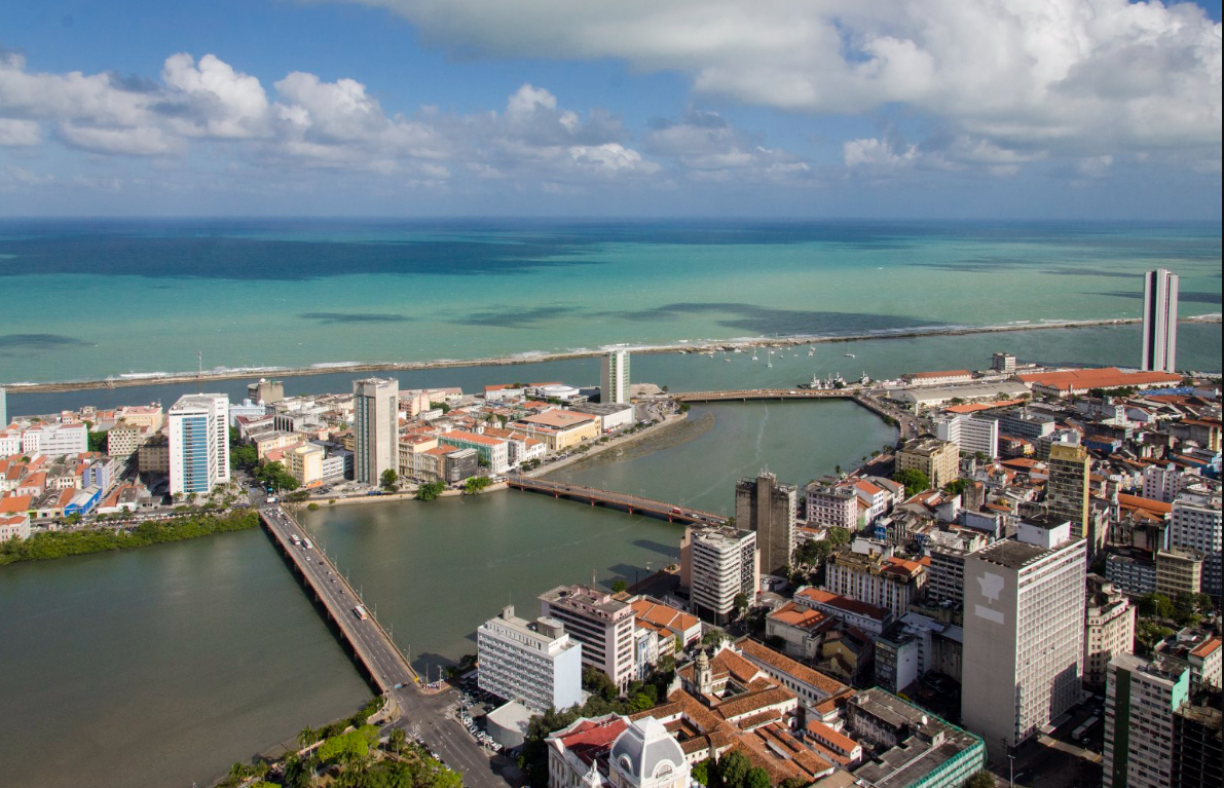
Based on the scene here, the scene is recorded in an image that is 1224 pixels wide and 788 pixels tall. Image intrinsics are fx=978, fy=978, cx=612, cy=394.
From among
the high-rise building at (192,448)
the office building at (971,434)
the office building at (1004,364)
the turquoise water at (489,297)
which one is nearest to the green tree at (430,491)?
the high-rise building at (192,448)

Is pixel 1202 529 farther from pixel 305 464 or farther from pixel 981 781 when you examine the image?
pixel 305 464

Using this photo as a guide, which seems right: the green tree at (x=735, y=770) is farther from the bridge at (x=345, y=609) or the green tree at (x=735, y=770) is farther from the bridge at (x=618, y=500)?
the bridge at (x=618, y=500)

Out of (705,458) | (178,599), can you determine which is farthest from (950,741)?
(705,458)

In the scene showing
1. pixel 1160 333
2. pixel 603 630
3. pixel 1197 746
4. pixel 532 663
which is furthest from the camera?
pixel 1160 333

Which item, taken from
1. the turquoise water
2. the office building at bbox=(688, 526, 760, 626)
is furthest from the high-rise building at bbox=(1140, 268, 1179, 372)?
the office building at bbox=(688, 526, 760, 626)

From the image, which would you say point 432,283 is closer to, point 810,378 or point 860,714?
point 810,378

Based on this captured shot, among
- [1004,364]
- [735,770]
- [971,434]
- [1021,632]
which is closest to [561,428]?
[971,434]

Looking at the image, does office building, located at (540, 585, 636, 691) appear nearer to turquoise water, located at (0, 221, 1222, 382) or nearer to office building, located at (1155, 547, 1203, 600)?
office building, located at (1155, 547, 1203, 600)
